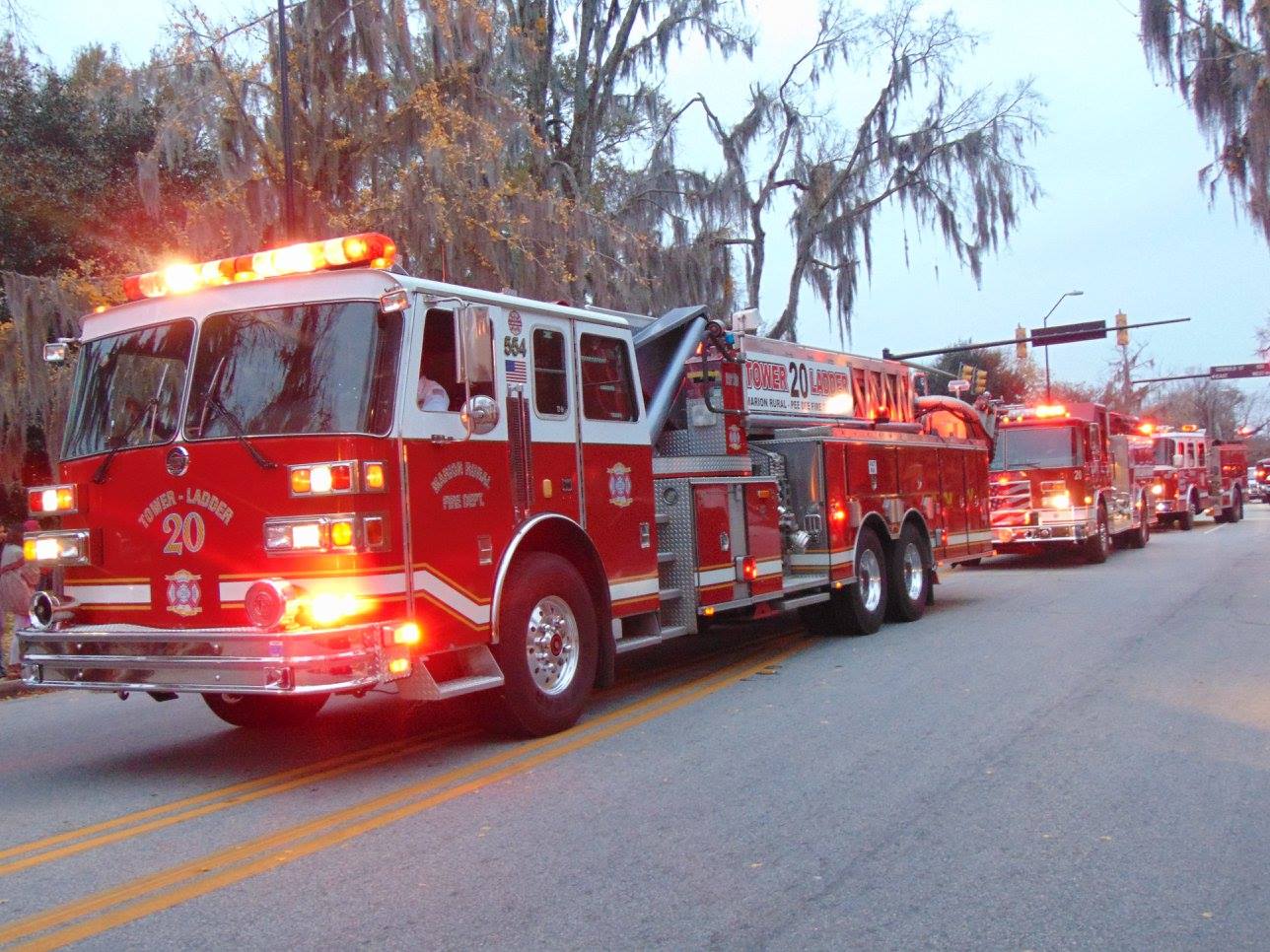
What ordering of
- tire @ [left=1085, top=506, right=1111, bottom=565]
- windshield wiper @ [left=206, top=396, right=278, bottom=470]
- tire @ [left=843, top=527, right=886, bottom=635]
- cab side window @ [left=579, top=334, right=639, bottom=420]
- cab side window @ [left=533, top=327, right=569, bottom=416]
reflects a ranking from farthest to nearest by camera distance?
tire @ [left=1085, top=506, right=1111, bottom=565], tire @ [left=843, top=527, right=886, bottom=635], cab side window @ [left=579, top=334, right=639, bottom=420], cab side window @ [left=533, top=327, right=569, bottom=416], windshield wiper @ [left=206, top=396, right=278, bottom=470]

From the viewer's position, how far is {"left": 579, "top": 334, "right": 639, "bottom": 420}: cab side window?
7875mm

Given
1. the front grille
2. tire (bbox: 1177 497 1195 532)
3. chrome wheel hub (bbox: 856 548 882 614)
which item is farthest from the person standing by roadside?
tire (bbox: 1177 497 1195 532)

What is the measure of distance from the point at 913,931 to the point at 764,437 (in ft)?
23.9

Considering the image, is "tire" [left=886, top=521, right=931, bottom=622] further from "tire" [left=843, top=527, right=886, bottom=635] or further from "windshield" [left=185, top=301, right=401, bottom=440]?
"windshield" [left=185, top=301, right=401, bottom=440]

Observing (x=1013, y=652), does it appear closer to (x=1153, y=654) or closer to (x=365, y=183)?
(x=1153, y=654)

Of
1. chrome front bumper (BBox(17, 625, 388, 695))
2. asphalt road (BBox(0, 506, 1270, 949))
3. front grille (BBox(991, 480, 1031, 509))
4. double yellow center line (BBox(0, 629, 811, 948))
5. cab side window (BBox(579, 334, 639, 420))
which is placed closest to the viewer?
asphalt road (BBox(0, 506, 1270, 949))

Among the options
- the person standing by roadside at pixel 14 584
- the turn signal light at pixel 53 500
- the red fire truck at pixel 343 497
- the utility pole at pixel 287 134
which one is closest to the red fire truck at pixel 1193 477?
the utility pole at pixel 287 134

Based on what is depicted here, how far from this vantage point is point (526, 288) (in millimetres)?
18969

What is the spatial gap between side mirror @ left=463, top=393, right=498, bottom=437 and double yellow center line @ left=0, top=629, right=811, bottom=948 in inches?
74.9

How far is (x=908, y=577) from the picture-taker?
12.8m

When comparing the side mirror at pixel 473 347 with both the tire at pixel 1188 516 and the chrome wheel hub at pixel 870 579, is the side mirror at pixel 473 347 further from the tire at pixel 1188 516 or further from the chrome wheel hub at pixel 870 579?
the tire at pixel 1188 516

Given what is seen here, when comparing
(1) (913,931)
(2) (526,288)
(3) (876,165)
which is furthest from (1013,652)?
(3) (876,165)

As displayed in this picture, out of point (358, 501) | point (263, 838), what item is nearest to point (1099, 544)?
point (358, 501)

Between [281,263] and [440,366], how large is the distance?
1020mm
